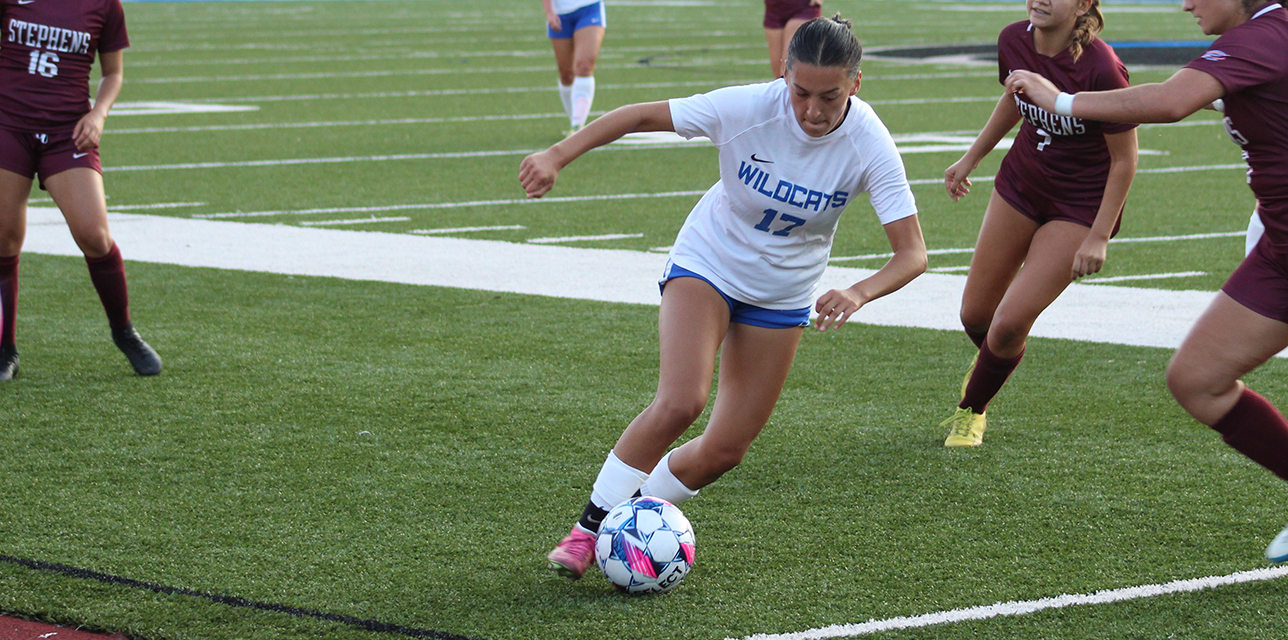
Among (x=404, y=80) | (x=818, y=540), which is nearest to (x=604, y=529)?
(x=818, y=540)

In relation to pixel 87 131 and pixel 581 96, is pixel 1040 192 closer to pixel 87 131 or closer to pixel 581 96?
pixel 87 131

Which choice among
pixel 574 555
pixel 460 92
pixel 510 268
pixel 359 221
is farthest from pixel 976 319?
pixel 460 92

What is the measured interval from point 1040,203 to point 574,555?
2.48 metres

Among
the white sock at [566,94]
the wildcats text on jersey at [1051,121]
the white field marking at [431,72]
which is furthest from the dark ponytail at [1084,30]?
the white field marking at [431,72]

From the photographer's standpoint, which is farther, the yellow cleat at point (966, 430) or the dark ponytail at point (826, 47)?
the yellow cleat at point (966, 430)

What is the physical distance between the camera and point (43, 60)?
6672 millimetres

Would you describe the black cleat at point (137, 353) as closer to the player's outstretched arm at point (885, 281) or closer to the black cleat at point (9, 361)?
the black cleat at point (9, 361)

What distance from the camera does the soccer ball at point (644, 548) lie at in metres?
4.27

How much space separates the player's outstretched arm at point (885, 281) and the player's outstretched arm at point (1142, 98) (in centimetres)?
56

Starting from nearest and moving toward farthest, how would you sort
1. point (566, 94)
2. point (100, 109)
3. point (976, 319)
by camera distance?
1. point (976, 319)
2. point (100, 109)
3. point (566, 94)

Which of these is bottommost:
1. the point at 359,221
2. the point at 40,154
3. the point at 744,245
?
the point at 359,221

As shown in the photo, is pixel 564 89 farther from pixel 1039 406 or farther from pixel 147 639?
pixel 147 639

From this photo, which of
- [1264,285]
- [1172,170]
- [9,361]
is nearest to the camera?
[1264,285]

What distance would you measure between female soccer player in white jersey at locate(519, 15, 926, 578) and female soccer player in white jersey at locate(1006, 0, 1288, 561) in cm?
61
